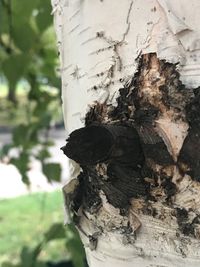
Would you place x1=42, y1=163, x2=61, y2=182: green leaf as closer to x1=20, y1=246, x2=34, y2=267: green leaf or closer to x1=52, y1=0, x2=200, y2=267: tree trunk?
x1=20, y1=246, x2=34, y2=267: green leaf

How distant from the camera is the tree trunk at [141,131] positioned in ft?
1.61

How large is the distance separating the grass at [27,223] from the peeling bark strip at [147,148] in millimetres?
3129

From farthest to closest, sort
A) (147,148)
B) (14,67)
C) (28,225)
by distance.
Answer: (28,225) → (14,67) → (147,148)

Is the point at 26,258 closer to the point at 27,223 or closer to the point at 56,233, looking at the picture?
the point at 56,233

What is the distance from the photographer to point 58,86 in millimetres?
1364

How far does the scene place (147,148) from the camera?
19.3 inches

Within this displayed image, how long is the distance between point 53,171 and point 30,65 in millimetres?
279

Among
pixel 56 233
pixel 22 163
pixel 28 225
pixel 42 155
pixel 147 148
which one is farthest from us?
pixel 28 225

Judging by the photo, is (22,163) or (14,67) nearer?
(14,67)

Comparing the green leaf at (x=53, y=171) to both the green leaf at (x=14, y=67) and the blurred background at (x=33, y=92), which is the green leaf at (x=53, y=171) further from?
the green leaf at (x=14, y=67)

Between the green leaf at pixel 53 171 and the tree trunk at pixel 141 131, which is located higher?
the tree trunk at pixel 141 131

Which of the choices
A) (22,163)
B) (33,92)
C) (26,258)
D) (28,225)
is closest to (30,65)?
(33,92)

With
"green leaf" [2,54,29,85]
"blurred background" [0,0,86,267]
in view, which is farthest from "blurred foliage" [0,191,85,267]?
"green leaf" [2,54,29,85]

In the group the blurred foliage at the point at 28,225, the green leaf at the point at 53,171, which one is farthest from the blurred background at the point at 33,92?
the blurred foliage at the point at 28,225
